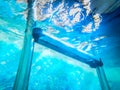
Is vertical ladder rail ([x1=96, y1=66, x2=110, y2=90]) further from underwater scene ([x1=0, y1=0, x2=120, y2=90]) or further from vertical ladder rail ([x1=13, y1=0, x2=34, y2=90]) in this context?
vertical ladder rail ([x1=13, y1=0, x2=34, y2=90])

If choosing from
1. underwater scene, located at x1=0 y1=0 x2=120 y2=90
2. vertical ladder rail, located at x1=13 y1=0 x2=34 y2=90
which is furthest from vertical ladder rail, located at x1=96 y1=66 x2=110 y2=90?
vertical ladder rail, located at x1=13 y1=0 x2=34 y2=90

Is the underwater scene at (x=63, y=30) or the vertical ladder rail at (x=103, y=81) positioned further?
the vertical ladder rail at (x=103, y=81)

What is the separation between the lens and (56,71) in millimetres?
25672

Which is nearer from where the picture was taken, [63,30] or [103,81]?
[103,81]

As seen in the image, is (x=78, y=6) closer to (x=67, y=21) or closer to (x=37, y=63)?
(x=67, y=21)

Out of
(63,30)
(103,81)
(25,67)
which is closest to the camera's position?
(25,67)

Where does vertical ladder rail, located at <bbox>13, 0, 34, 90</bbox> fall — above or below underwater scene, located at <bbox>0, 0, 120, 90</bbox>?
below

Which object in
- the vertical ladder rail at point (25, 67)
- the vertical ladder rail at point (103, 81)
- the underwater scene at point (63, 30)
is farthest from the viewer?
the vertical ladder rail at point (103, 81)

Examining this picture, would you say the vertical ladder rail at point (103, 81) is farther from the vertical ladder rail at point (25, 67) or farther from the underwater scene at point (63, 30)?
the vertical ladder rail at point (25, 67)

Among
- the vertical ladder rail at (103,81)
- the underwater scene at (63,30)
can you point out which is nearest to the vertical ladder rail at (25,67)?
the underwater scene at (63,30)

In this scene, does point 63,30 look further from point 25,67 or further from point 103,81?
point 25,67

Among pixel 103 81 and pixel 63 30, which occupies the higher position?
pixel 63 30

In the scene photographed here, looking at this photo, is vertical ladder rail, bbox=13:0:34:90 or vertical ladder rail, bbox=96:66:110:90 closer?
vertical ladder rail, bbox=13:0:34:90

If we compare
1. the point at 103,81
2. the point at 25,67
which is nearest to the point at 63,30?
the point at 103,81
